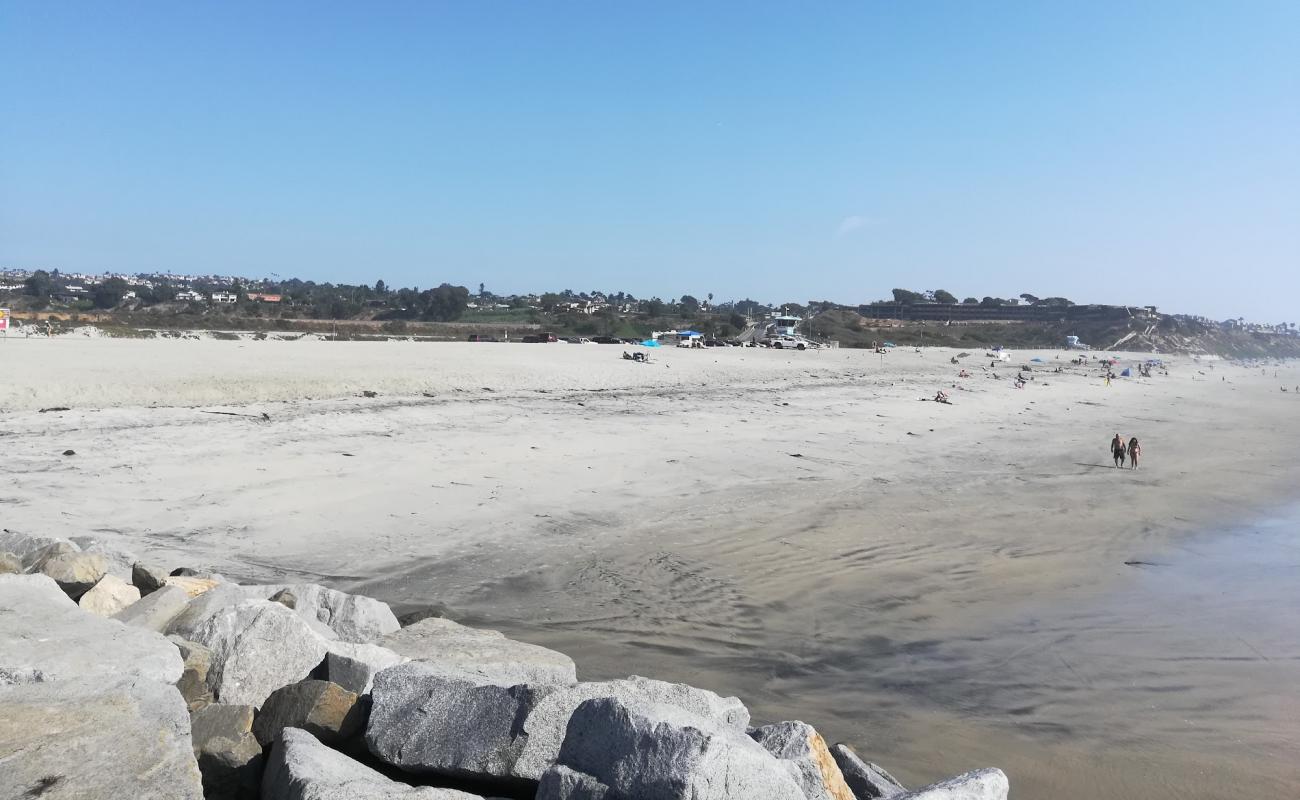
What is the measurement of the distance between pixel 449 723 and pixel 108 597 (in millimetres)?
3115

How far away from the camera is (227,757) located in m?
4.25

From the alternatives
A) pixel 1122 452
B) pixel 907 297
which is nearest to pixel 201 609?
pixel 1122 452

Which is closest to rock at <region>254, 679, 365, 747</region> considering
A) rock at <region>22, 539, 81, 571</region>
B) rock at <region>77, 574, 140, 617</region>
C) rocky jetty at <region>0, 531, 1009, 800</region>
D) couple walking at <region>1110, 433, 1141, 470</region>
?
rocky jetty at <region>0, 531, 1009, 800</region>

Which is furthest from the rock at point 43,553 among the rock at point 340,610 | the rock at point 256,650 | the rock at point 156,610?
the rock at point 256,650

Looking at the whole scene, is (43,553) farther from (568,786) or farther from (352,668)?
(568,786)

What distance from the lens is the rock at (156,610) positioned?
557 cm

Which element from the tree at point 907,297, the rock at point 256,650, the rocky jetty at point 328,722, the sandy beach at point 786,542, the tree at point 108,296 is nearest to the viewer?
the rocky jetty at point 328,722

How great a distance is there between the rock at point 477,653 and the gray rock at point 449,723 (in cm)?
50

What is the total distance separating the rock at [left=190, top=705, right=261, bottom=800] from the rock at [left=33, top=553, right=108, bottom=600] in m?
2.31

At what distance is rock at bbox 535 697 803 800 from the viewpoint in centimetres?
333

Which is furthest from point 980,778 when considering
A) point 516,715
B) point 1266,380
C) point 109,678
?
point 1266,380

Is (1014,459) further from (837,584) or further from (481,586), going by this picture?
(481,586)

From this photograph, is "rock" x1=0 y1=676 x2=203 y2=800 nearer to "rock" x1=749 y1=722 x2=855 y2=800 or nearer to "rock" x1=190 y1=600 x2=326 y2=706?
"rock" x1=190 y1=600 x2=326 y2=706

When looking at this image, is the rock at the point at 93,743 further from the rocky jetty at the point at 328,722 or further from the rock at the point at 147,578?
the rock at the point at 147,578
